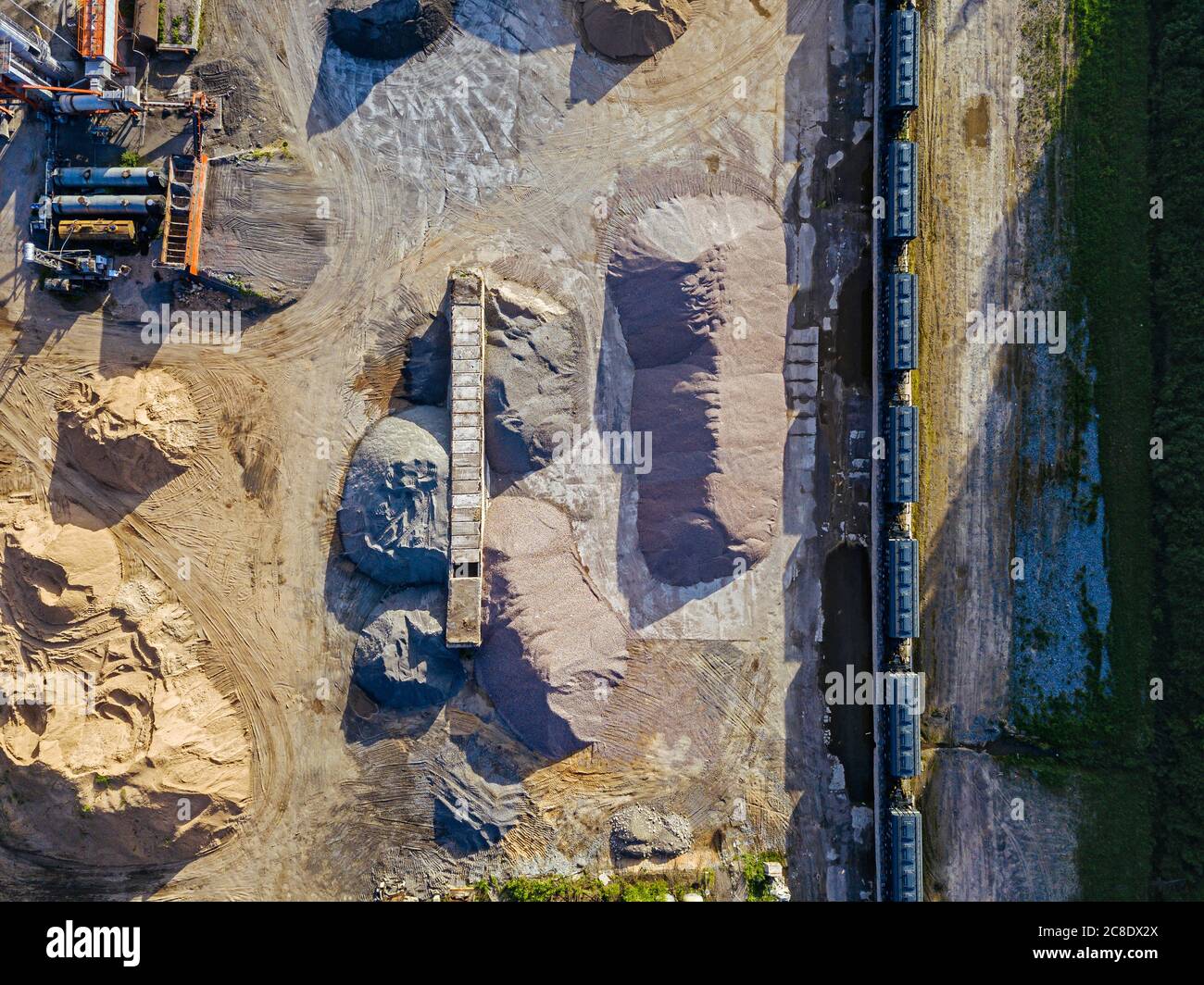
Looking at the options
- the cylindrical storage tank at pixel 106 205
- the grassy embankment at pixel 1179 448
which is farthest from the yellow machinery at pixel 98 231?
the grassy embankment at pixel 1179 448

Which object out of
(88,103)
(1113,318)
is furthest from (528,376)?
(1113,318)

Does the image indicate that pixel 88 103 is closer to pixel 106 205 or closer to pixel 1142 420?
pixel 106 205

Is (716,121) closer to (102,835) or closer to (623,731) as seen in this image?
(623,731)

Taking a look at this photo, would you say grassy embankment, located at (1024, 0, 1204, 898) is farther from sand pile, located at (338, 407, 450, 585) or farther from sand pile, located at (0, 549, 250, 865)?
sand pile, located at (0, 549, 250, 865)

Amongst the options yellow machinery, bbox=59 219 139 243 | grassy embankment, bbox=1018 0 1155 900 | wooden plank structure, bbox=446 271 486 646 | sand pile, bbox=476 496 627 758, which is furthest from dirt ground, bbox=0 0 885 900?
grassy embankment, bbox=1018 0 1155 900

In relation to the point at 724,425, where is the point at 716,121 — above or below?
above
